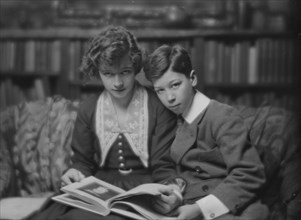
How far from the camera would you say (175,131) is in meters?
1.30

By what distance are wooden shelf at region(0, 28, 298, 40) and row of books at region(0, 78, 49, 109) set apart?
0.17m

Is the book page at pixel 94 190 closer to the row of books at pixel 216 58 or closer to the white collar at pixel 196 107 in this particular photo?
the white collar at pixel 196 107

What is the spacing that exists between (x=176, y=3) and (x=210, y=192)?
24.2 inches

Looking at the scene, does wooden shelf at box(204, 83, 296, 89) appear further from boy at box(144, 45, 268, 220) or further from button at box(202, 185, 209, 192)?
button at box(202, 185, 209, 192)

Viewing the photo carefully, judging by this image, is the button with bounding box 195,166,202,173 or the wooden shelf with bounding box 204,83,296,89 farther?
the wooden shelf with bounding box 204,83,296,89

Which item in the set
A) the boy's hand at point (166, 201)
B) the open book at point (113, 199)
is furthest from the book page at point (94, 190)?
the boy's hand at point (166, 201)

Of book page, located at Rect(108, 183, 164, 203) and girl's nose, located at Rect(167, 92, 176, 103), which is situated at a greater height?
girl's nose, located at Rect(167, 92, 176, 103)

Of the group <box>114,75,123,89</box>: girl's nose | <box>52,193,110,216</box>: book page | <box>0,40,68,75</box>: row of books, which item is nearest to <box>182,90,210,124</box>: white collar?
<box>114,75,123,89</box>: girl's nose

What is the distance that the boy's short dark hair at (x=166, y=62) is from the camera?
1.24m

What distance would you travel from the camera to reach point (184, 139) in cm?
126

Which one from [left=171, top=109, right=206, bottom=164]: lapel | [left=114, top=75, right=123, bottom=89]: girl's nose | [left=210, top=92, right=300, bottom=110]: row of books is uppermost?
[left=114, top=75, right=123, bottom=89]: girl's nose

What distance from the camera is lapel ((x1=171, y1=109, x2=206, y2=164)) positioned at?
1.24 metres

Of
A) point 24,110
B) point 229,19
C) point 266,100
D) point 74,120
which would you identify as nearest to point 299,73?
point 266,100

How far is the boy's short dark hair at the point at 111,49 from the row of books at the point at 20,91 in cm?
31
